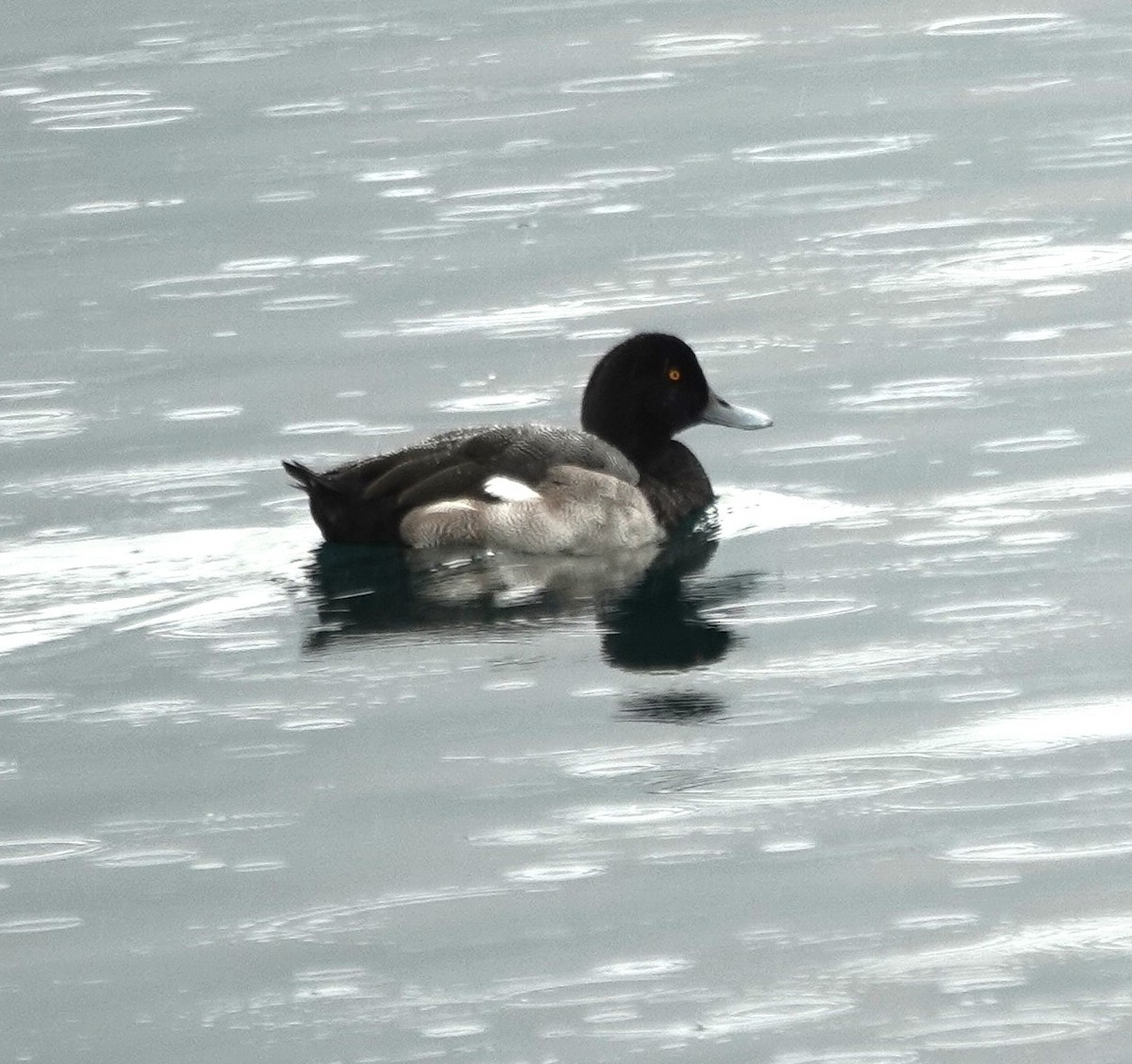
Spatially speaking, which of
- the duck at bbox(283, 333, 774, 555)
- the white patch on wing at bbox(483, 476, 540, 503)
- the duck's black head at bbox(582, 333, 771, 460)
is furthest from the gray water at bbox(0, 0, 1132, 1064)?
the duck's black head at bbox(582, 333, 771, 460)

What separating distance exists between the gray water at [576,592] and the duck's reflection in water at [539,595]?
0.11 ft

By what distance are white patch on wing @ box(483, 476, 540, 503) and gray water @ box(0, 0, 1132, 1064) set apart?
30 cm

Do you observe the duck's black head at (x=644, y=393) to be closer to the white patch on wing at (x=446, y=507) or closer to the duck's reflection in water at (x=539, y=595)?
the duck's reflection in water at (x=539, y=595)

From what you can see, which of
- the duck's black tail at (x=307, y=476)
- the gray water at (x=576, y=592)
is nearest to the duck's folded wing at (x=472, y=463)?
the duck's black tail at (x=307, y=476)

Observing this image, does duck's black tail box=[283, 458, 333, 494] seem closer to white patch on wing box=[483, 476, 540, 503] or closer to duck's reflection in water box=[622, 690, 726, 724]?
white patch on wing box=[483, 476, 540, 503]

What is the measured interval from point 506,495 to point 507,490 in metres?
0.02

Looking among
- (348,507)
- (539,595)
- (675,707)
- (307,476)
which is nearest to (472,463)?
(348,507)

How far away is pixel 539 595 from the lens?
11.3m

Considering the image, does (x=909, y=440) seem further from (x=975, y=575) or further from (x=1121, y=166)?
(x=1121, y=166)

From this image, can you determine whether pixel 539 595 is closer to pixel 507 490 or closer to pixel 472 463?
pixel 507 490

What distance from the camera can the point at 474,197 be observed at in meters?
18.5

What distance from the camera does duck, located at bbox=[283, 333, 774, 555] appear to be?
38.4 ft

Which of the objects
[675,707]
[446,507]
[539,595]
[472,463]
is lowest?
[675,707]

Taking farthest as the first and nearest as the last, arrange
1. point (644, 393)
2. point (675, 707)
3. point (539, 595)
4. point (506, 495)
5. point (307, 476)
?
point (644, 393)
point (506, 495)
point (307, 476)
point (539, 595)
point (675, 707)
